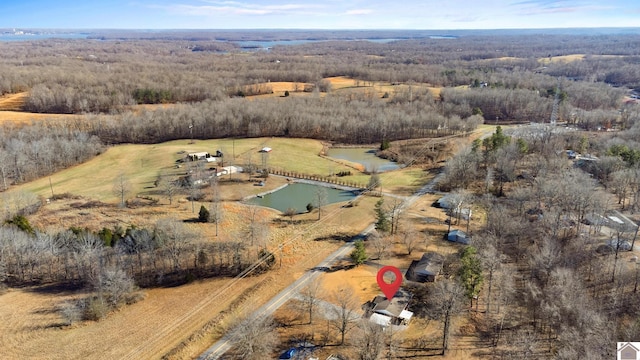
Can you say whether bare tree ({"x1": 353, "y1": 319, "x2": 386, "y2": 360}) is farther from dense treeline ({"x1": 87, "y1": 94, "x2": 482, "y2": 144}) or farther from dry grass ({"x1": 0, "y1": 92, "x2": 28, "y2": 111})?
dry grass ({"x1": 0, "y1": 92, "x2": 28, "y2": 111})

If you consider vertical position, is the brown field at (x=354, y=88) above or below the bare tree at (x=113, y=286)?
above

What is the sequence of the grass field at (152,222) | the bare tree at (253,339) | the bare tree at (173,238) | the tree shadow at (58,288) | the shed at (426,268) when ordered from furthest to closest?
the bare tree at (173,238), the shed at (426,268), the tree shadow at (58,288), the grass field at (152,222), the bare tree at (253,339)

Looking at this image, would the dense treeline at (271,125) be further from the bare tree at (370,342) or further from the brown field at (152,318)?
the bare tree at (370,342)

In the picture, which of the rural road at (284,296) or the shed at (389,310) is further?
the shed at (389,310)

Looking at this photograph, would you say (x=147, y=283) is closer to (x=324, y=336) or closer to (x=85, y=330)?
(x=85, y=330)

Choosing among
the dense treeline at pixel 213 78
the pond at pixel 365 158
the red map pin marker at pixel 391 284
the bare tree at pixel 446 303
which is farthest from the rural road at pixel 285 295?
the dense treeline at pixel 213 78

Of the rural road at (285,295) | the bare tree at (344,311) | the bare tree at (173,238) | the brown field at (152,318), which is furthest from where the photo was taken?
the bare tree at (173,238)

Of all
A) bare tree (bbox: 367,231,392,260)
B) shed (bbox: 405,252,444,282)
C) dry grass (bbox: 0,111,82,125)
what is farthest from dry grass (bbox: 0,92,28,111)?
shed (bbox: 405,252,444,282)

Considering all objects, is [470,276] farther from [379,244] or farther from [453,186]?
[453,186]

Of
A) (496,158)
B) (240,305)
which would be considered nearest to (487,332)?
(240,305)
